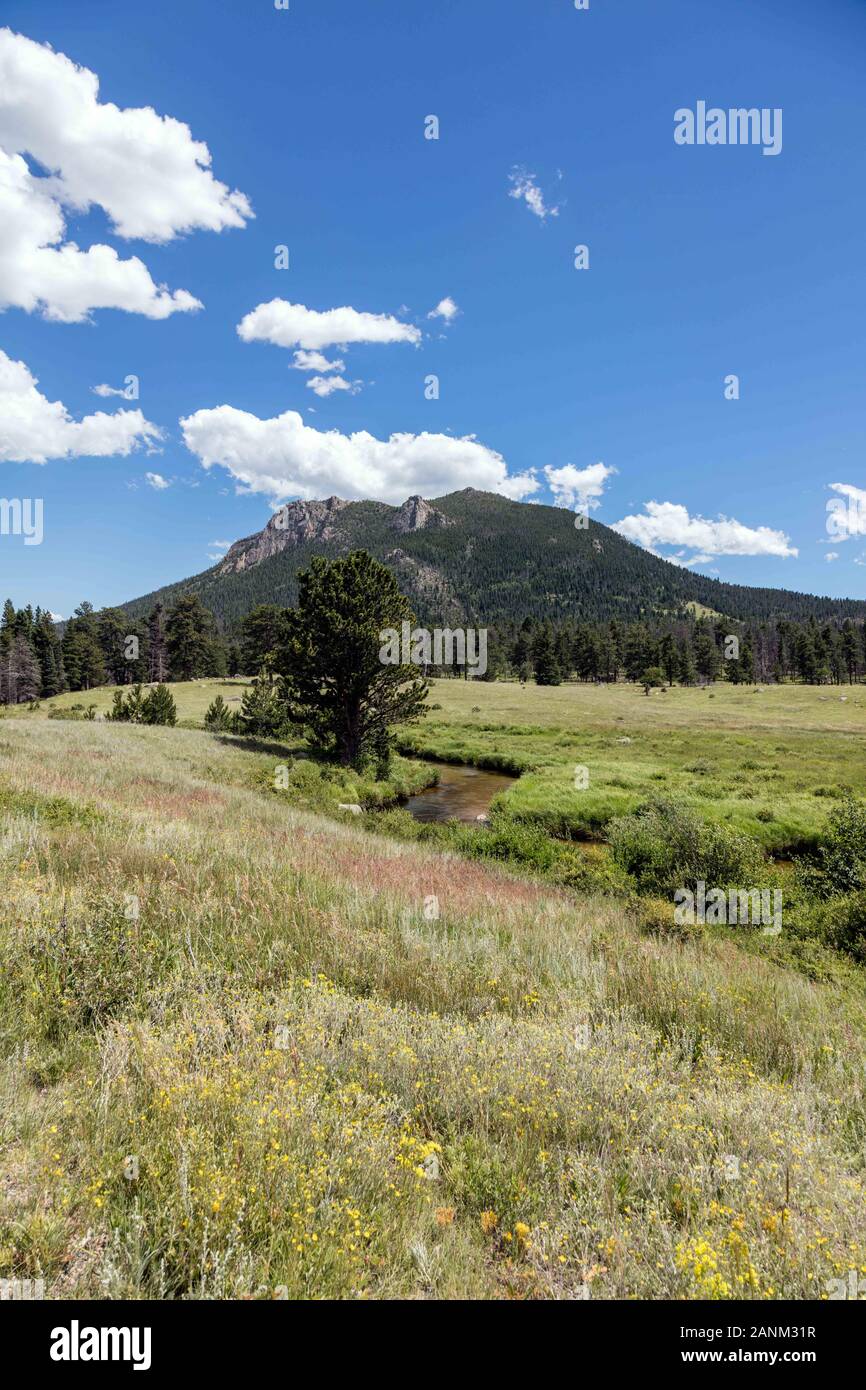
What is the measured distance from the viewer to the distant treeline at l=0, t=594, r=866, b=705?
90.6 metres

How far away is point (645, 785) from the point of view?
92.0 ft

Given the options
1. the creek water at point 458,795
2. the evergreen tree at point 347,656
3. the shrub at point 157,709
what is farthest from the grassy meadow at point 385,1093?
the shrub at point 157,709

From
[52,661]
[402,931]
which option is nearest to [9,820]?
[402,931]

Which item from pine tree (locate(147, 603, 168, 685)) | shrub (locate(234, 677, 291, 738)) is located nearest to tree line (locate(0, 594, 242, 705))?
pine tree (locate(147, 603, 168, 685))

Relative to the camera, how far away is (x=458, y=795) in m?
30.4

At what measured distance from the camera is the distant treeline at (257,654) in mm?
90562

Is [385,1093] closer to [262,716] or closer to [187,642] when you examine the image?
[262,716]

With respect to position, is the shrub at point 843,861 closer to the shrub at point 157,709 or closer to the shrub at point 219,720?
the shrub at point 219,720

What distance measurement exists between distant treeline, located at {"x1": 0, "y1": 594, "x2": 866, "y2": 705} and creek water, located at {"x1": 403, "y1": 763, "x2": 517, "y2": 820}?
5603cm

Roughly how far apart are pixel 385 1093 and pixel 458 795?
2703 cm

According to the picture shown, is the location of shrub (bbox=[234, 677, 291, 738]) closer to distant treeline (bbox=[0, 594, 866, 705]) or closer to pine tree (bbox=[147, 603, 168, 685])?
distant treeline (bbox=[0, 594, 866, 705])

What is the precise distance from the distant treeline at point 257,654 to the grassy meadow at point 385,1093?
8073 centimetres

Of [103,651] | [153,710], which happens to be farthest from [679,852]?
[103,651]

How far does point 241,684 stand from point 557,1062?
295ft
